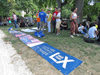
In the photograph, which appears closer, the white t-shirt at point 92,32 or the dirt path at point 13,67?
the dirt path at point 13,67

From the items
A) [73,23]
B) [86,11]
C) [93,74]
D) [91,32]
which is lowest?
[93,74]

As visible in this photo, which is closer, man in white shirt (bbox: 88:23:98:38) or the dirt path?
the dirt path

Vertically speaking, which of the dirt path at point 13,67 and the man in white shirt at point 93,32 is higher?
the man in white shirt at point 93,32

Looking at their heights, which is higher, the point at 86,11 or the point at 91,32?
the point at 86,11

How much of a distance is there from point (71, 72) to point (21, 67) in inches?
61.5

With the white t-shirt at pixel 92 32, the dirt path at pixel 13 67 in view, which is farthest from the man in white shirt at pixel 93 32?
the dirt path at pixel 13 67

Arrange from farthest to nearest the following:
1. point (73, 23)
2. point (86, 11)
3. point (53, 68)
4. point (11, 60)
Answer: point (86, 11) < point (73, 23) < point (11, 60) < point (53, 68)

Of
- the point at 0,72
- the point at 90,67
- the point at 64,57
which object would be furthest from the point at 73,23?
the point at 0,72

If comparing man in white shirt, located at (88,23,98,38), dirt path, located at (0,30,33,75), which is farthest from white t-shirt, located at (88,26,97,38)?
dirt path, located at (0,30,33,75)

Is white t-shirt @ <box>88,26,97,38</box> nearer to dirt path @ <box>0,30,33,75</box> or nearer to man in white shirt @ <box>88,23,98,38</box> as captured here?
man in white shirt @ <box>88,23,98,38</box>

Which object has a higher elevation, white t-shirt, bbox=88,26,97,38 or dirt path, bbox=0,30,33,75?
white t-shirt, bbox=88,26,97,38

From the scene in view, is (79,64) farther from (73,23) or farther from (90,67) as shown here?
(73,23)

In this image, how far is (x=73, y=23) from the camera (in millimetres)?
5422

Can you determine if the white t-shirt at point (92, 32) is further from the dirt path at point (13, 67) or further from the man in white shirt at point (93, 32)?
the dirt path at point (13, 67)
